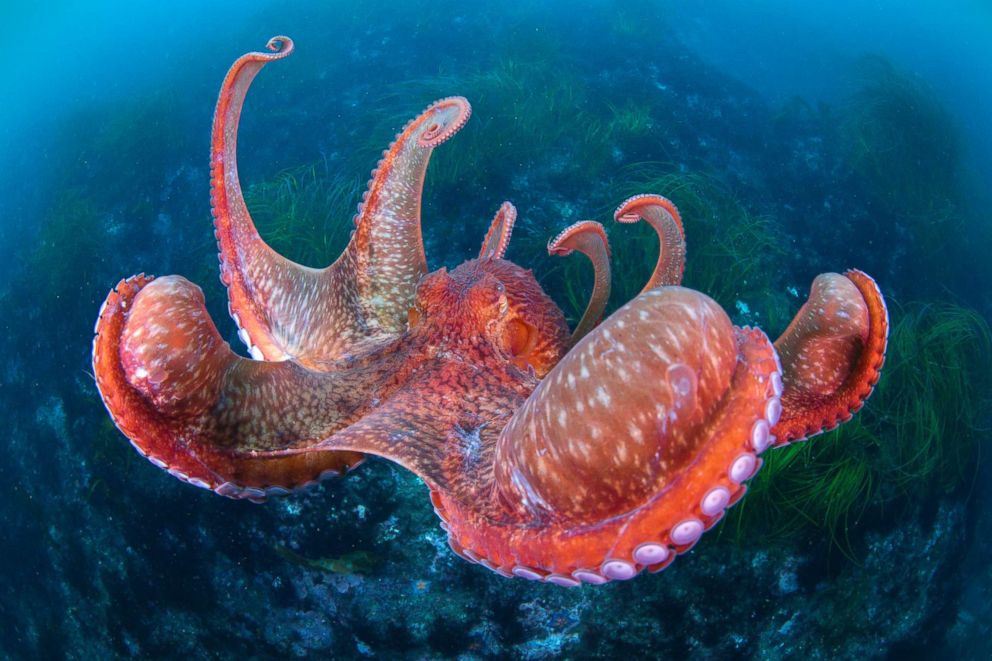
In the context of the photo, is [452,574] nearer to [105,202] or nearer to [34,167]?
[105,202]

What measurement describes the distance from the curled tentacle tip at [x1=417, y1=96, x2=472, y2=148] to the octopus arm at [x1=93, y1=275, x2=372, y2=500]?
0.98 m

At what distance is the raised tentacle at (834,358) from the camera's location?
172 cm

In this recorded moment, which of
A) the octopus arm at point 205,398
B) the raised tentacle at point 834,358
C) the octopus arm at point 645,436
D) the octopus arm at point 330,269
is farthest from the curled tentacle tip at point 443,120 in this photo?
the raised tentacle at point 834,358

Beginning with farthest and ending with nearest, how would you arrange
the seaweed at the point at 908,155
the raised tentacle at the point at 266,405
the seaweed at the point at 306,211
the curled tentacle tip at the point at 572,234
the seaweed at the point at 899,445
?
the seaweed at the point at 908,155 < the seaweed at the point at 306,211 < the seaweed at the point at 899,445 < the curled tentacle tip at the point at 572,234 < the raised tentacle at the point at 266,405

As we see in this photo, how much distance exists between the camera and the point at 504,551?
143 centimetres

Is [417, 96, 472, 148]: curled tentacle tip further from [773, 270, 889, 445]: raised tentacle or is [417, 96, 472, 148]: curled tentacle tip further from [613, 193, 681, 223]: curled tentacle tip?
[773, 270, 889, 445]: raised tentacle

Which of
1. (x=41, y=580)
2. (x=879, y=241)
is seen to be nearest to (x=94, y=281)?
(x=41, y=580)

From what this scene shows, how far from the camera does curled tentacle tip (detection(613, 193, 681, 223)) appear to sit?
2.07 meters

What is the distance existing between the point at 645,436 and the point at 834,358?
0.96 meters

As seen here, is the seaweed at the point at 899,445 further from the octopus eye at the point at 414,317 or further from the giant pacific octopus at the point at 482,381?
the octopus eye at the point at 414,317

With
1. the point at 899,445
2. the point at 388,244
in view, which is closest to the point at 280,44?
the point at 388,244

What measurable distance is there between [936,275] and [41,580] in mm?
9315

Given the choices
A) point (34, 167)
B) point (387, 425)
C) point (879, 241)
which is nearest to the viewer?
point (387, 425)

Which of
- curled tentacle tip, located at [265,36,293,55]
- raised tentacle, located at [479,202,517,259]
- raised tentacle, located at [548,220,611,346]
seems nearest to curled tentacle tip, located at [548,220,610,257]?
raised tentacle, located at [548,220,611,346]
